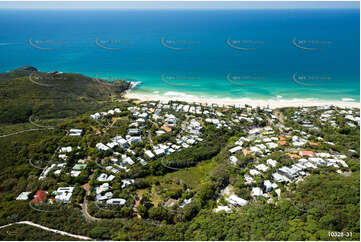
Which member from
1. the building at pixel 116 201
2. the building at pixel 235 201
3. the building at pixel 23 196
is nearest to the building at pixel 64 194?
the building at pixel 23 196

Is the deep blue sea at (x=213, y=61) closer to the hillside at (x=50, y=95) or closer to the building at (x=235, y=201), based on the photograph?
the hillside at (x=50, y=95)

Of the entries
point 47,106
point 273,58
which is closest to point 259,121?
point 47,106

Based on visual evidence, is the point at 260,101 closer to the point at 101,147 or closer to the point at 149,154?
the point at 149,154

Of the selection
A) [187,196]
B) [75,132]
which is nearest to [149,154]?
[187,196]

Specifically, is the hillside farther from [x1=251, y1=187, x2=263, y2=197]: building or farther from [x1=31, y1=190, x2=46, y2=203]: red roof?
[x1=251, y1=187, x2=263, y2=197]: building

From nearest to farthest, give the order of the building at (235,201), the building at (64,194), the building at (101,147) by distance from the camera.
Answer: the building at (64,194) → the building at (235,201) → the building at (101,147)
